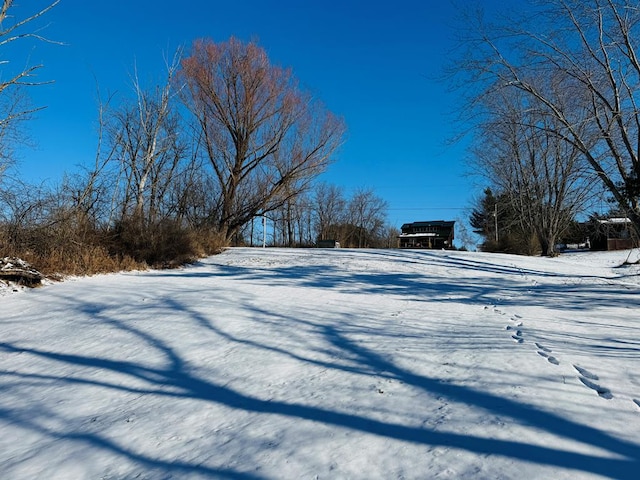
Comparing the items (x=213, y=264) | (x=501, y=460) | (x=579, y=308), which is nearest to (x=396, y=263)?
(x=213, y=264)

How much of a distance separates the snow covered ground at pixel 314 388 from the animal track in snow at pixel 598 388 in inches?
0.8

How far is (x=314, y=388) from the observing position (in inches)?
151

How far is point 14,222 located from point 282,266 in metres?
8.20

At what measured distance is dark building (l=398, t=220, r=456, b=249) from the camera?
2164 inches

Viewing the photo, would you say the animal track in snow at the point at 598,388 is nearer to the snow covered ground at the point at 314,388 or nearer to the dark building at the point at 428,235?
the snow covered ground at the point at 314,388

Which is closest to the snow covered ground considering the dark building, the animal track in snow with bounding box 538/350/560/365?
the animal track in snow with bounding box 538/350/560/365

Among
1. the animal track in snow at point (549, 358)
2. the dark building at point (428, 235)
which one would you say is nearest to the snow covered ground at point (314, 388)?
the animal track in snow at point (549, 358)

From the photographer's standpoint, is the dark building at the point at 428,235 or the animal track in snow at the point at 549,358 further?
the dark building at the point at 428,235

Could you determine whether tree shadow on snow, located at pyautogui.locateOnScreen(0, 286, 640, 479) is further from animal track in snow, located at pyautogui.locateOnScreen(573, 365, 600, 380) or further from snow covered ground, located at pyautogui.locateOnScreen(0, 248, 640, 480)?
animal track in snow, located at pyautogui.locateOnScreen(573, 365, 600, 380)

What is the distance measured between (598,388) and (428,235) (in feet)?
176

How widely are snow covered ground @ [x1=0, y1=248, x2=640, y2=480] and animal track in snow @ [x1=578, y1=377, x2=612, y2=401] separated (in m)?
0.02

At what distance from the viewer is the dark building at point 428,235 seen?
55.0 meters

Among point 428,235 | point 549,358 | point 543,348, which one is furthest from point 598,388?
point 428,235

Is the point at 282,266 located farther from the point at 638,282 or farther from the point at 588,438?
the point at 588,438
